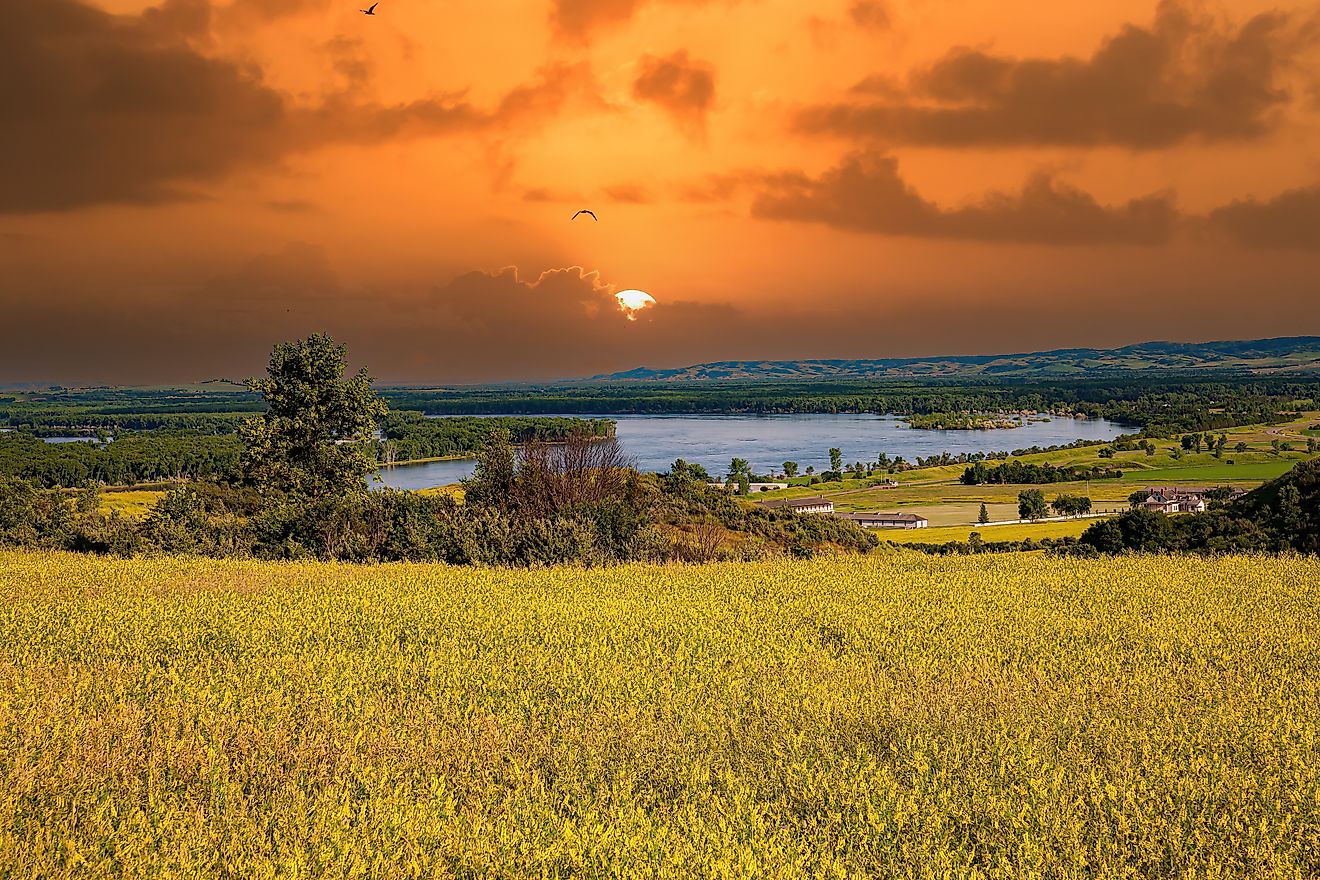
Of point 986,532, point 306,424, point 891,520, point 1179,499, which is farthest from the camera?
point 1179,499

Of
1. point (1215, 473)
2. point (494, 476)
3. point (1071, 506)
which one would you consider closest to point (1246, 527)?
point (494, 476)

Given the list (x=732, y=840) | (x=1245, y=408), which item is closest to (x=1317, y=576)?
(x=732, y=840)

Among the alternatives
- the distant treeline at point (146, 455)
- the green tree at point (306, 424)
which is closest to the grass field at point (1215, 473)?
the distant treeline at point (146, 455)

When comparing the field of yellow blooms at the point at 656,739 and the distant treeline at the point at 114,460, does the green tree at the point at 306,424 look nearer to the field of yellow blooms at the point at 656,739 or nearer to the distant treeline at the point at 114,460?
the field of yellow blooms at the point at 656,739

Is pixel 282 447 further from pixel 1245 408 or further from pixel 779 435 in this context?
pixel 1245 408

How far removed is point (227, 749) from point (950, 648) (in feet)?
25.7

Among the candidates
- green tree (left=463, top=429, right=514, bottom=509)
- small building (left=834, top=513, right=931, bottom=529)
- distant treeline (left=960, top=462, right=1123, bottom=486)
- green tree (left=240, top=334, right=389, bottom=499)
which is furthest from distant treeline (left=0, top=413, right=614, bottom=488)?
distant treeline (left=960, top=462, right=1123, bottom=486)

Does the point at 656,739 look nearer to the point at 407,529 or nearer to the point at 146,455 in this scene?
the point at 407,529

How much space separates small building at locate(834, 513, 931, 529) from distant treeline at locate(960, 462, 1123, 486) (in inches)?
1315

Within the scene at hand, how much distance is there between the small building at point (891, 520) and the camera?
81.9 m

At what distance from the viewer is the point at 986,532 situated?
227ft

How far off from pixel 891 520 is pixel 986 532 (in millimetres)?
15581

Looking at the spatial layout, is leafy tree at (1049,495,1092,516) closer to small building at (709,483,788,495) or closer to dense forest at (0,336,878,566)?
small building at (709,483,788,495)

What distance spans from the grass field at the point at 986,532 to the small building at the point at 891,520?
11.5ft
